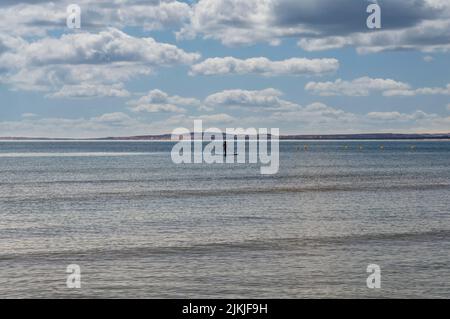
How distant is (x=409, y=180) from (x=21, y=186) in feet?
166

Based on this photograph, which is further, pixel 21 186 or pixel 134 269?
pixel 21 186

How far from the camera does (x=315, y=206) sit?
60.2 m

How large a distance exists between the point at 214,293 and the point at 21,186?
6470 centimetres

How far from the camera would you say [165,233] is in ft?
141

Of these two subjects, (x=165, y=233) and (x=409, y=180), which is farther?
(x=409, y=180)
